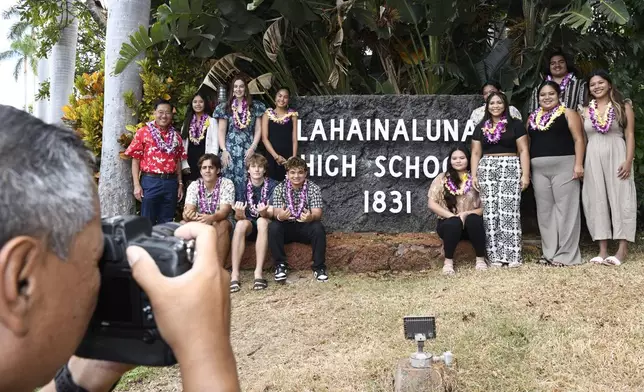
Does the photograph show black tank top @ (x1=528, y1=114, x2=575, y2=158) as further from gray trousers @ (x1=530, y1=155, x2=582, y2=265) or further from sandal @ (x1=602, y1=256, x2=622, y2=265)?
sandal @ (x1=602, y1=256, x2=622, y2=265)

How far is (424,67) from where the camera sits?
25.2ft

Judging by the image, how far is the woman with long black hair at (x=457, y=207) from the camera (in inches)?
232

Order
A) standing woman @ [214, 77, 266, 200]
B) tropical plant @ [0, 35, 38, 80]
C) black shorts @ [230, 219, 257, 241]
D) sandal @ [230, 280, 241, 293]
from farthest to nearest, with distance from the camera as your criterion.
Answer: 1. tropical plant @ [0, 35, 38, 80]
2. standing woman @ [214, 77, 266, 200]
3. black shorts @ [230, 219, 257, 241]
4. sandal @ [230, 280, 241, 293]

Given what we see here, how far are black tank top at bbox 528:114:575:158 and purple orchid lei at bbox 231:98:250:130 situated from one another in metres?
2.82

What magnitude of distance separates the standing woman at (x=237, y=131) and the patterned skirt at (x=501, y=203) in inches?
92.8

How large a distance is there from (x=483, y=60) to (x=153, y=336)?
7264 millimetres

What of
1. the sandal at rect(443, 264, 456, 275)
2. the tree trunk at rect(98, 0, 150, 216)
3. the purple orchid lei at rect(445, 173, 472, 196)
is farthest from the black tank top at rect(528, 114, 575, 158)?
the tree trunk at rect(98, 0, 150, 216)

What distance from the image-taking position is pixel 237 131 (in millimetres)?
6641

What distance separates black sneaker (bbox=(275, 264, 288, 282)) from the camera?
19.2ft

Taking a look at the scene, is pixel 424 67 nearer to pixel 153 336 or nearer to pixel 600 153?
pixel 600 153

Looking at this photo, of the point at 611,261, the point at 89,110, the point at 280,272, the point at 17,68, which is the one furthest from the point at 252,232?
Result: the point at 17,68

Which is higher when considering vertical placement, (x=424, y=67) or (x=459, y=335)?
(x=424, y=67)

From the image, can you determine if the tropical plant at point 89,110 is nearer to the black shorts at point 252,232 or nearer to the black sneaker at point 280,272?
the black shorts at point 252,232

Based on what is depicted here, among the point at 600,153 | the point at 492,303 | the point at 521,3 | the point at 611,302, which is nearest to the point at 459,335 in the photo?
the point at 492,303
